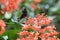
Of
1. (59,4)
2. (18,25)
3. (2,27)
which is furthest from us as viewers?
(59,4)

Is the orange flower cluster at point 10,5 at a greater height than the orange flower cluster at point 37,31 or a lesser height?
greater

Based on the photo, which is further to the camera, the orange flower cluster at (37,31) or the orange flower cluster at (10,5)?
the orange flower cluster at (10,5)

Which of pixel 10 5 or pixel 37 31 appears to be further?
pixel 10 5

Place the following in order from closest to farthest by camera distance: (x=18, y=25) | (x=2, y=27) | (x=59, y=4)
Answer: (x=2, y=27), (x=18, y=25), (x=59, y=4)

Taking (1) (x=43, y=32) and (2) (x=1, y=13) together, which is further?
(2) (x=1, y=13)

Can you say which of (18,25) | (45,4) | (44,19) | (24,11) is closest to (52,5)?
(45,4)

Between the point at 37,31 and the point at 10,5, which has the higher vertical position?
the point at 10,5

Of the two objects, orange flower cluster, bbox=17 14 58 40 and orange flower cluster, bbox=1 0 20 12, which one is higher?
orange flower cluster, bbox=1 0 20 12

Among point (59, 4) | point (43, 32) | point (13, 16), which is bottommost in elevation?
point (43, 32)

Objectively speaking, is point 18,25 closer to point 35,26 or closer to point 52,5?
point 35,26

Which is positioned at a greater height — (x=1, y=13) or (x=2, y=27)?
(x=1, y=13)

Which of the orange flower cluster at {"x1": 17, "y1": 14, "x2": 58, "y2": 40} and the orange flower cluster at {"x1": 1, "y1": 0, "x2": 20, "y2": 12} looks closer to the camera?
the orange flower cluster at {"x1": 17, "y1": 14, "x2": 58, "y2": 40}
